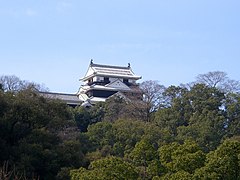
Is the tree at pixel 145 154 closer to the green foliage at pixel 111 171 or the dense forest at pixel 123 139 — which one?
the dense forest at pixel 123 139

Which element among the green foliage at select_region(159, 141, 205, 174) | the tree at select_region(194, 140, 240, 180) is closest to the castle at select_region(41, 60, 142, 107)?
the green foliage at select_region(159, 141, 205, 174)

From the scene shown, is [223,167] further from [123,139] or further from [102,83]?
[102,83]

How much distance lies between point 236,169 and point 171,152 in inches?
79.8

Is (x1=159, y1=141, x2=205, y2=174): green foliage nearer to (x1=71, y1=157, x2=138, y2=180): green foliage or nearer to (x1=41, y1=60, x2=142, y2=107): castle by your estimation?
(x1=71, y1=157, x2=138, y2=180): green foliage

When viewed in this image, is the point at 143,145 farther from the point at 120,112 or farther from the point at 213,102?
the point at 120,112

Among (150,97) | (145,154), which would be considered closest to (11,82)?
(150,97)

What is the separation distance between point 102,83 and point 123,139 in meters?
20.6

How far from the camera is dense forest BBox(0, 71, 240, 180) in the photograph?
540 inches

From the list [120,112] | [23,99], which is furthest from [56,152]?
[120,112]

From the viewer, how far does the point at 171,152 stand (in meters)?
14.8

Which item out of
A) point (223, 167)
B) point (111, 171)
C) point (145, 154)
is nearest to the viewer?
point (223, 167)

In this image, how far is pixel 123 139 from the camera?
21328mm

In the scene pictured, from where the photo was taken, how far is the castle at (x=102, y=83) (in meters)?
38.9

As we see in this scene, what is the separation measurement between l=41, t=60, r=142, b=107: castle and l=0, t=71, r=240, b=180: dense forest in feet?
30.2
